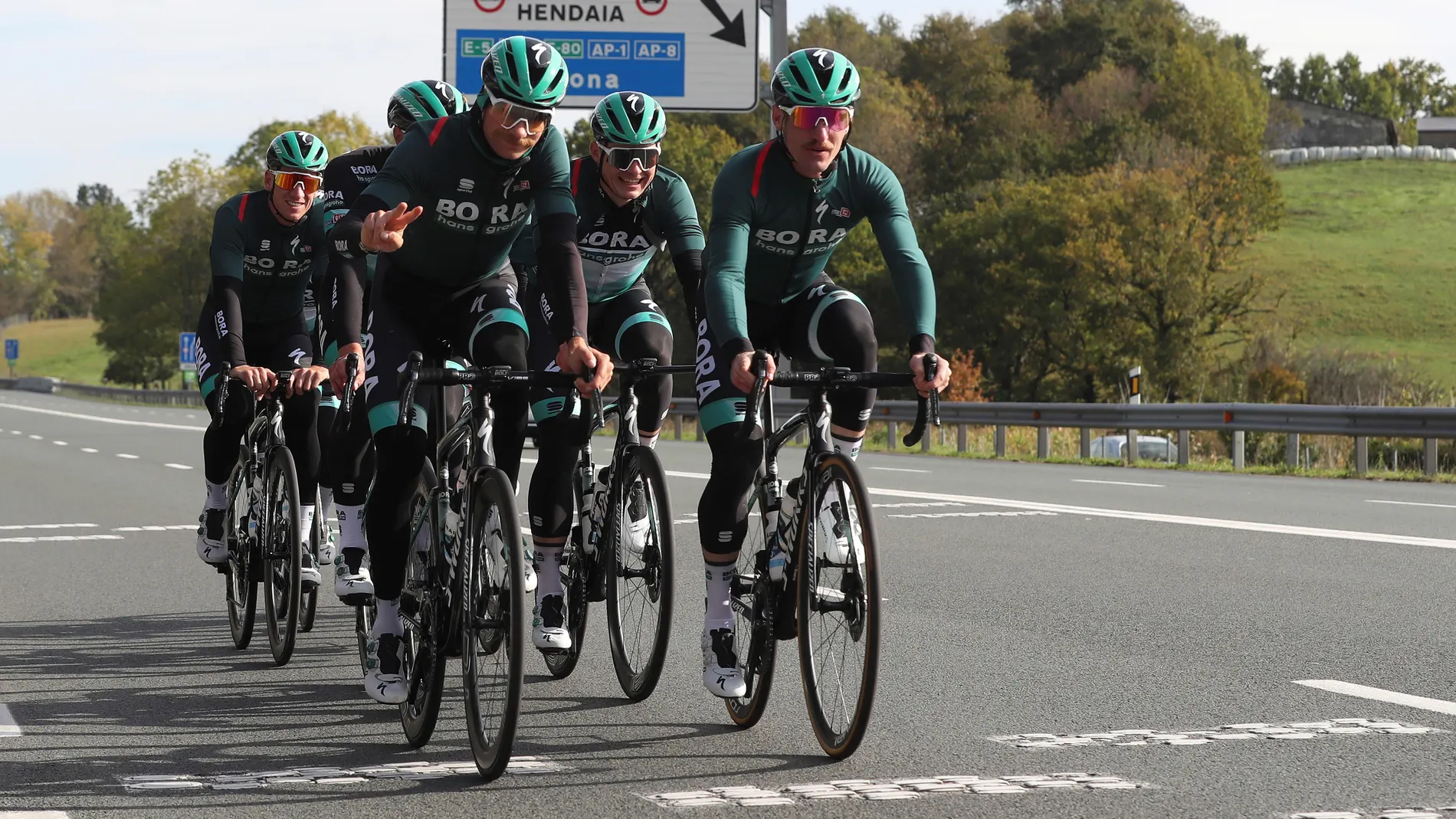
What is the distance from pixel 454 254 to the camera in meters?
5.84

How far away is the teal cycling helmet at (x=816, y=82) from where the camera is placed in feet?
18.1

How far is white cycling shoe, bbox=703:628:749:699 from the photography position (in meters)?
5.59

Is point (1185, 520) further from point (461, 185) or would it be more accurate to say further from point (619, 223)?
point (461, 185)

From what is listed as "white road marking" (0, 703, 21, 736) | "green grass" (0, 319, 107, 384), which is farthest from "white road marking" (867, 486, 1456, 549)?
"green grass" (0, 319, 107, 384)

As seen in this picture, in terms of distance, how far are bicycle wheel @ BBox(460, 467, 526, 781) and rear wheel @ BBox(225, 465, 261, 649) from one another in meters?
2.66

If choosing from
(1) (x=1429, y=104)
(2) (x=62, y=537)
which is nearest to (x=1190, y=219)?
(2) (x=62, y=537)

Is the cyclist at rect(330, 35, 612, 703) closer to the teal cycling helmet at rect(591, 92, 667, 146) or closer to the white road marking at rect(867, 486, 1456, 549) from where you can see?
the teal cycling helmet at rect(591, 92, 667, 146)

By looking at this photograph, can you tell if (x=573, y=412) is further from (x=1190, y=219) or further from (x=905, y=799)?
(x=1190, y=219)

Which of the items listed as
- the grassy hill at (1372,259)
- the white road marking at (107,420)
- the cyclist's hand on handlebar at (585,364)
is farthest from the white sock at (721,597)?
the grassy hill at (1372,259)

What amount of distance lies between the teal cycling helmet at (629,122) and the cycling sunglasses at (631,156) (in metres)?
0.09

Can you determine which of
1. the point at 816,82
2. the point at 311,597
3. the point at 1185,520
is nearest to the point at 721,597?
the point at 816,82

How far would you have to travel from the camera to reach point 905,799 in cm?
463

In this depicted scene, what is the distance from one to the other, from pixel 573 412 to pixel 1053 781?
7.77 feet

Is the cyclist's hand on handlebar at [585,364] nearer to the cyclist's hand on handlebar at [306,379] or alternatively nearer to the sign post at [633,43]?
the cyclist's hand on handlebar at [306,379]
